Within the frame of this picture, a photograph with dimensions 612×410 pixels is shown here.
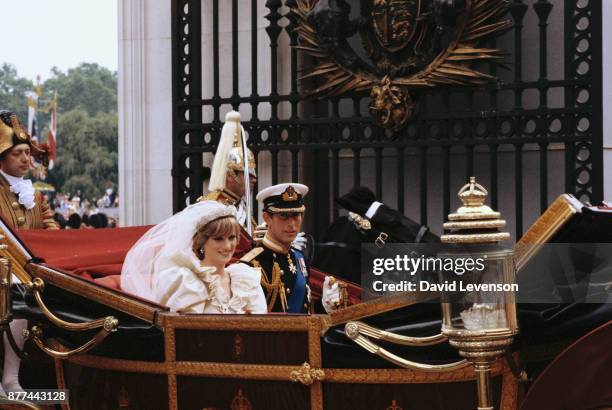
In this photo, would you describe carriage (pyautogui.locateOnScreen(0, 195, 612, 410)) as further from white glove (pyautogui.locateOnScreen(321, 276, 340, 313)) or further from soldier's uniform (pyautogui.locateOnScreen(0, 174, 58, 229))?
soldier's uniform (pyautogui.locateOnScreen(0, 174, 58, 229))

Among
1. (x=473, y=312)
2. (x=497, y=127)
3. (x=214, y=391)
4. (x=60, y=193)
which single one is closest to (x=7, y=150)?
(x=214, y=391)

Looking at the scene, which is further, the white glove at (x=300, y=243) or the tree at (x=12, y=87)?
the tree at (x=12, y=87)

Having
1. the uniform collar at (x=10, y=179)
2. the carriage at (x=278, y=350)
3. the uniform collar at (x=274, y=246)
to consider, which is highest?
the uniform collar at (x=10, y=179)

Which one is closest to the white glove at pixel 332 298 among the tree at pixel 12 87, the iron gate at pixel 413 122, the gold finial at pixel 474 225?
the gold finial at pixel 474 225

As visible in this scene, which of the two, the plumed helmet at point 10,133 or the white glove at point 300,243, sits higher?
the plumed helmet at point 10,133

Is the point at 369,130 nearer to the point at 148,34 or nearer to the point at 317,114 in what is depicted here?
the point at 317,114

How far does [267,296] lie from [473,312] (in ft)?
6.23

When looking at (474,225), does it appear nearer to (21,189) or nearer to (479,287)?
(479,287)

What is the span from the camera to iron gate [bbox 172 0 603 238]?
7.48 meters

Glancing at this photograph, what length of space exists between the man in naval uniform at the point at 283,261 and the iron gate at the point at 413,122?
2.62 meters

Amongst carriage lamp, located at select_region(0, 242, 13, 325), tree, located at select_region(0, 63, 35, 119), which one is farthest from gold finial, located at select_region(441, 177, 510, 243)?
tree, located at select_region(0, 63, 35, 119)

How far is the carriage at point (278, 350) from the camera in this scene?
3.75m

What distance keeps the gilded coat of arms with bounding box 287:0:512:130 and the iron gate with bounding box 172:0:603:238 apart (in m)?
0.12

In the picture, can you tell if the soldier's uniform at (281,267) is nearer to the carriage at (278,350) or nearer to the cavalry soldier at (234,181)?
the carriage at (278,350)
